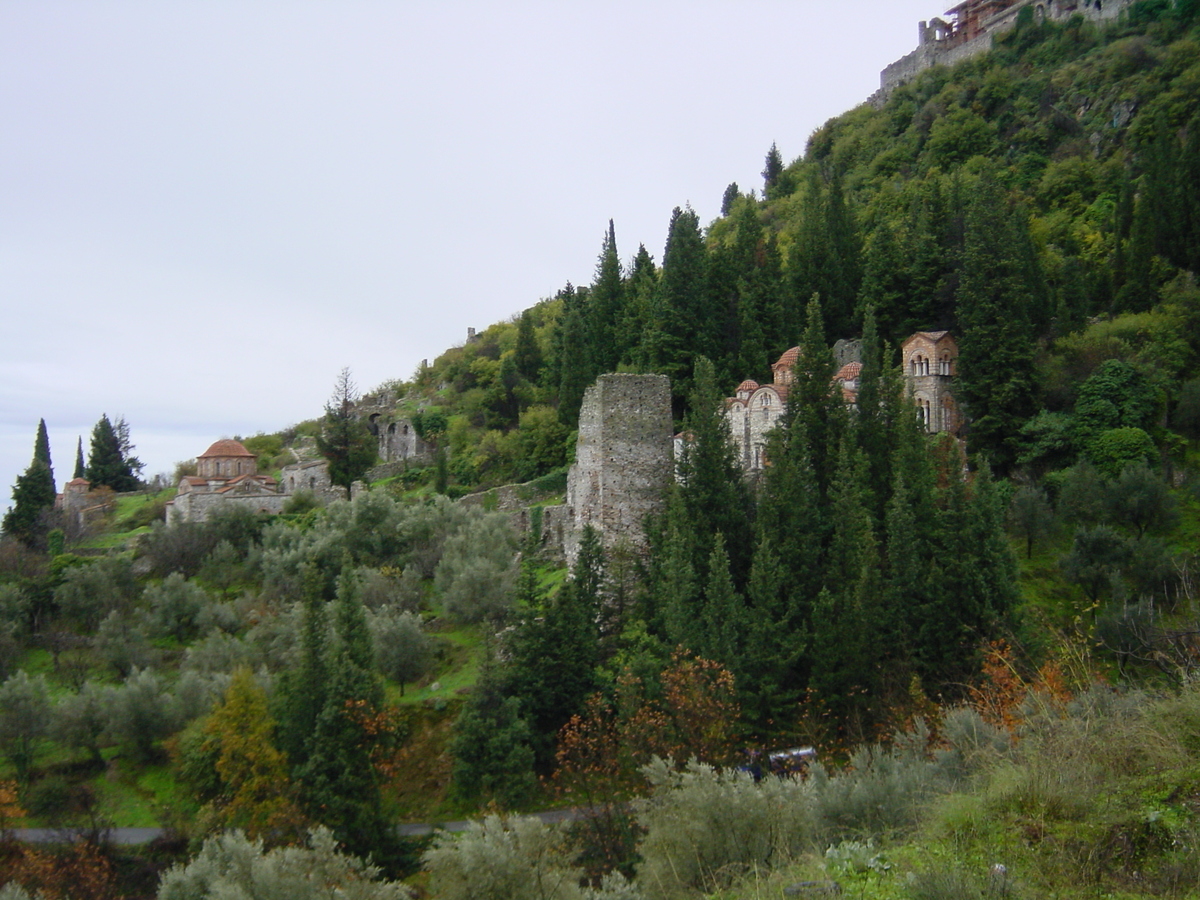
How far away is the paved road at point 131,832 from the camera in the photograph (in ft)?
63.1

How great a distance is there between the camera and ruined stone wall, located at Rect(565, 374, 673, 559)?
2198 centimetres

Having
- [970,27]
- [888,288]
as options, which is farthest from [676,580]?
[970,27]

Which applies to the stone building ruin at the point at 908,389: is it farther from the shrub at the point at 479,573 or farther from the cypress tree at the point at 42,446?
the cypress tree at the point at 42,446

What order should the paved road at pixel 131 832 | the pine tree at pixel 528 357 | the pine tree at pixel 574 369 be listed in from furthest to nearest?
1. the pine tree at pixel 528 357
2. the pine tree at pixel 574 369
3. the paved road at pixel 131 832

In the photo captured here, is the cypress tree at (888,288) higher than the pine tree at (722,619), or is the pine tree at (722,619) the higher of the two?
the cypress tree at (888,288)

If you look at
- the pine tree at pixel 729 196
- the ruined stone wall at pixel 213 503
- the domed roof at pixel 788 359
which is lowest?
the ruined stone wall at pixel 213 503

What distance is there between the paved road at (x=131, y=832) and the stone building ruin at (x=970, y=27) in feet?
196

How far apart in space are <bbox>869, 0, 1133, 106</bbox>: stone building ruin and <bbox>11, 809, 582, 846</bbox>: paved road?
196 feet

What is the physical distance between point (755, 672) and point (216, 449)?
32075 millimetres

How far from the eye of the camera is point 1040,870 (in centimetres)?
617

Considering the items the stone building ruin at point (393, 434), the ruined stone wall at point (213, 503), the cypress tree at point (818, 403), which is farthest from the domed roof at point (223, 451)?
the cypress tree at point (818, 403)

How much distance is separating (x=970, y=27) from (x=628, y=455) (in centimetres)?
5795

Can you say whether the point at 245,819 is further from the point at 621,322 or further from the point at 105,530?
the point at 105,530

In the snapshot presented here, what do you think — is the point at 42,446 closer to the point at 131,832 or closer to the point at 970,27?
the point at 131,832
